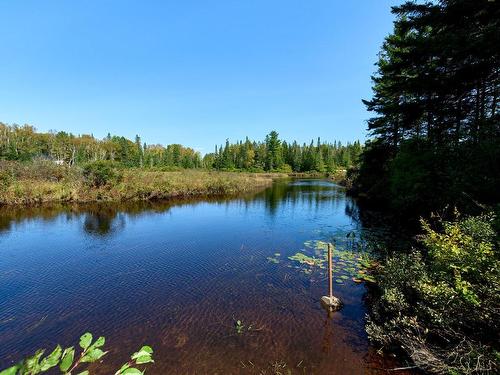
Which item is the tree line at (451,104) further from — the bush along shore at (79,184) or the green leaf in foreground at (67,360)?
the bush along shore at (79,184)

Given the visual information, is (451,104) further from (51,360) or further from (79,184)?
(79,184)

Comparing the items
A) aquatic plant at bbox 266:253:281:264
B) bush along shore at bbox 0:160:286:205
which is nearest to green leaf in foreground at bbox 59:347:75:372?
aquatic plant at bbox 266:253:281:264

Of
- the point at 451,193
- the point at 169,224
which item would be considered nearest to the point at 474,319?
the point at 451,193

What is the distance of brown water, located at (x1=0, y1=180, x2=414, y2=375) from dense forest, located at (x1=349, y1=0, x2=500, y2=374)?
3.59 feet

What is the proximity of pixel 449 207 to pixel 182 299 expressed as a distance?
34.9ft

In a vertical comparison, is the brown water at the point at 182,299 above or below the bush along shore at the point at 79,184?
below

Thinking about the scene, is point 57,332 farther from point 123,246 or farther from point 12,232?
point 12,232

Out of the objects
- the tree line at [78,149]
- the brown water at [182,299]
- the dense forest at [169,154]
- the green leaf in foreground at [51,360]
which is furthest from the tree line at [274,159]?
the green leaf in foreground at [51,360]

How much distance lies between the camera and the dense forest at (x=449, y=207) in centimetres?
491

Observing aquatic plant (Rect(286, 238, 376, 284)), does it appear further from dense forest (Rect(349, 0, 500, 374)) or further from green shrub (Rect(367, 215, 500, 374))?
green shrub (Rect(367, 215, 500, 374))

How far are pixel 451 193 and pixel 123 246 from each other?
47.3 ft

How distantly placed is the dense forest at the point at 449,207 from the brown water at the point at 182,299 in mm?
1094

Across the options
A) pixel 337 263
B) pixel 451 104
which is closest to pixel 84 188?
pixel 337 263

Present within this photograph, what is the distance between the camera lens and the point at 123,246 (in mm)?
13180
